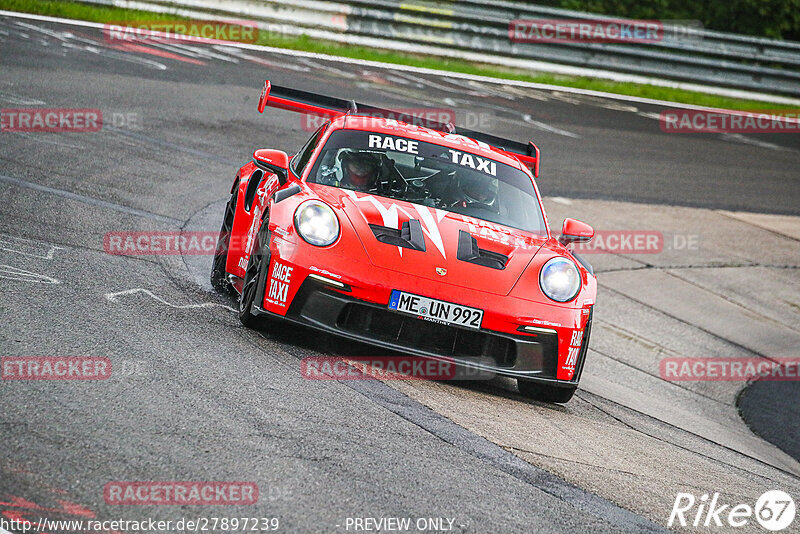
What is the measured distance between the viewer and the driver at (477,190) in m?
6.82

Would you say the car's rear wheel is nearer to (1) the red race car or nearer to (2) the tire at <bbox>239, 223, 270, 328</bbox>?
(1) the red race car

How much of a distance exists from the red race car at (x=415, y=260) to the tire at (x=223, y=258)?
0.04 metres

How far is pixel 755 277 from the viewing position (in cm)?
1145

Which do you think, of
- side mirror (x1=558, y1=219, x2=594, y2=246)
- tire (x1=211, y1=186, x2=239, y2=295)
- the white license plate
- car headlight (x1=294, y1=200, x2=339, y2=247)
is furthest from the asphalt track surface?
side mirror (x1=558, y1=219, x2=594, y2=246)

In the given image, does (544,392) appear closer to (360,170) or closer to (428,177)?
(428,177)

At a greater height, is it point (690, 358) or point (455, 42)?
point (455, 42)

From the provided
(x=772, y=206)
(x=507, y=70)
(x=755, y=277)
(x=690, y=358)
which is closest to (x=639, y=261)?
(x=755, y=277)

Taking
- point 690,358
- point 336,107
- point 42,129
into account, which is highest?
point 336,107

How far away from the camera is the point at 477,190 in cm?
692

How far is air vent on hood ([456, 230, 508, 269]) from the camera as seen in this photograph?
19.4 ft

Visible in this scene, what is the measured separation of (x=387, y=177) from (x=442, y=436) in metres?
2.41

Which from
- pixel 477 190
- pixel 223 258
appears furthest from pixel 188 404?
pixel 477 190

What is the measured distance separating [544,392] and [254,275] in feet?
5.87

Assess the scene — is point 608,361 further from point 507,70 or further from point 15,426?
point 507,70
